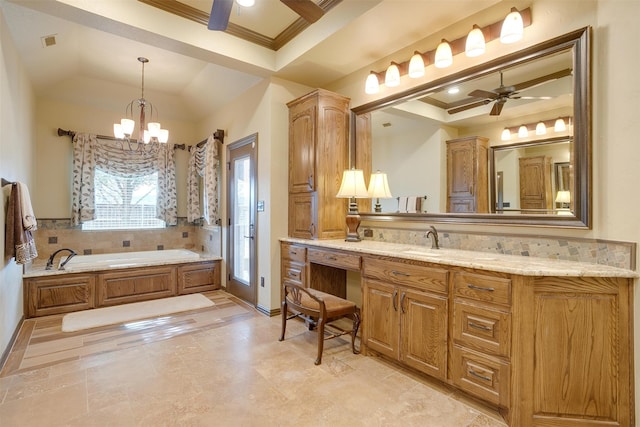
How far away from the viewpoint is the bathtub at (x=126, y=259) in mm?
4113

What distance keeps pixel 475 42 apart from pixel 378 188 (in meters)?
1.48

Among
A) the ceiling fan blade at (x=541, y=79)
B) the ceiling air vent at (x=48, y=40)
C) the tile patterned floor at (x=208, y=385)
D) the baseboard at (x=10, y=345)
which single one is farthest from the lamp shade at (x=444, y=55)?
the baseboard at (x=10, y=345)

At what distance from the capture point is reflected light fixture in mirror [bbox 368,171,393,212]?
3289 millimetres

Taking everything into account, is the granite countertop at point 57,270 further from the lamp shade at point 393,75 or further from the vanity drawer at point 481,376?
the vanity drawer at point 481,376

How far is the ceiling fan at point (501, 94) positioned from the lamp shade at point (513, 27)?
0.28 meters

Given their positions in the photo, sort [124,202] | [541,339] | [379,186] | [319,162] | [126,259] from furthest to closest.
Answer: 1. [124,202]
2. [126,259]
3. [319,162]
4. [379,186]
5. [541,339]

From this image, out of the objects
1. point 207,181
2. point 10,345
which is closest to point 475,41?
point 207,181

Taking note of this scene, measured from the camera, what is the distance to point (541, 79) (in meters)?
2.26

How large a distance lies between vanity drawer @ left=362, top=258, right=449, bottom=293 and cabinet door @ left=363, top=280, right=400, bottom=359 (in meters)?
0.08

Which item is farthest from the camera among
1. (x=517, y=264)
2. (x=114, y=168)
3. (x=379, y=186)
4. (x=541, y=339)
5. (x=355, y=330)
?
(x=114, y=168)

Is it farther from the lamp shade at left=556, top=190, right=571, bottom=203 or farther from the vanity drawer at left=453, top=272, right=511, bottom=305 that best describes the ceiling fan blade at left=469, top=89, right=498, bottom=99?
the vanity drawer at left=453, top=272, right=511, bottom=305

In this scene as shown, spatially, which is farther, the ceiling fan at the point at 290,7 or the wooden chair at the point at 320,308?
the wooden chair at the point at 320,308

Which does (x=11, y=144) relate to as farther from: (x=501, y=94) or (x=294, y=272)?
(x=501, y=94)

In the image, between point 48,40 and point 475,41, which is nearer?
point 475,41
